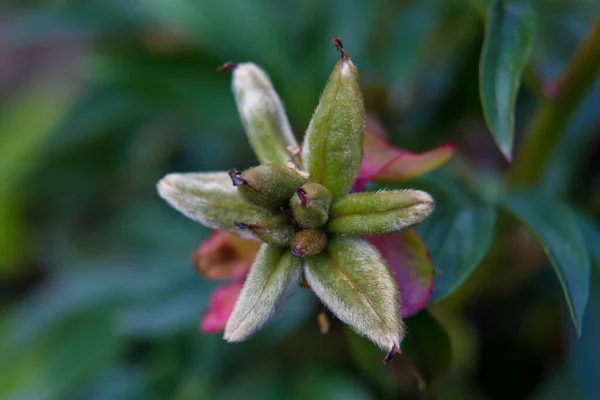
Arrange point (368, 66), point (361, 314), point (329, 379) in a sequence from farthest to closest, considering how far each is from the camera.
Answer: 1. point (368, 66)
2. point (329, 379)
3. point (361, 314)

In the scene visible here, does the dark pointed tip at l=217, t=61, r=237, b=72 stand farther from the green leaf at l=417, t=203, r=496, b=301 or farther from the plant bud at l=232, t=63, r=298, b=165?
the green leaf at l=417, t=203, r=496, b=301

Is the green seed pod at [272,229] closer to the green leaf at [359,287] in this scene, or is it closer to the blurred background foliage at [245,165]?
the green leaf at [359,287]

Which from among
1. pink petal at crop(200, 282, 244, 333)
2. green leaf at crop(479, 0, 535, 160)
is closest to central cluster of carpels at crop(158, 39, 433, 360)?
pink petal at crop(200, 282, 244, 333)

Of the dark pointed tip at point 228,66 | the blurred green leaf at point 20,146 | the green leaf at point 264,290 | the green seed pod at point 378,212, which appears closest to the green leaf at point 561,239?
the green seed pod at point 378,212

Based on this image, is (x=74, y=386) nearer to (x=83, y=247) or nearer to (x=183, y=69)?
(x=83, y=247)

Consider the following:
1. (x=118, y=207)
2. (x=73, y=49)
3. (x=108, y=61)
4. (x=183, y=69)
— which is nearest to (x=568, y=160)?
(x=183, y=69)
